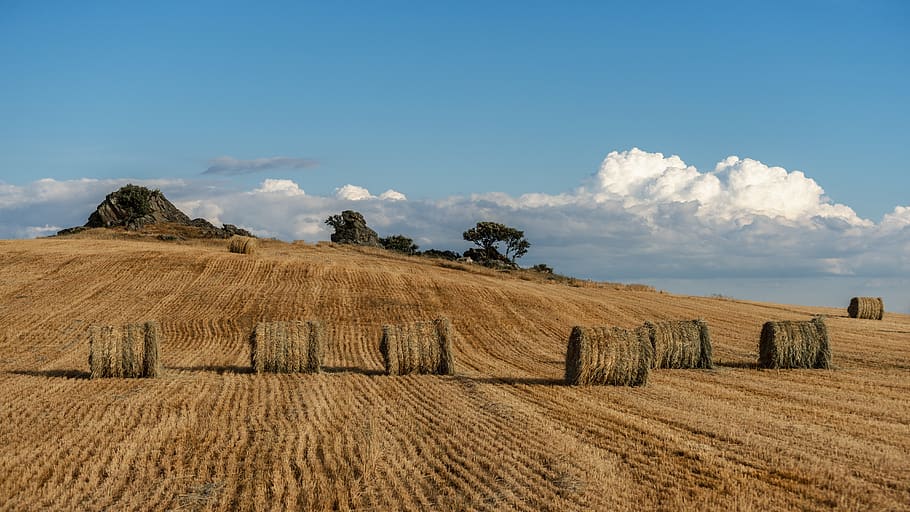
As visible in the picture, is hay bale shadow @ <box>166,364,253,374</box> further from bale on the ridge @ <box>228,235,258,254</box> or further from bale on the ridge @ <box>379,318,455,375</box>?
bale on the ridge @ <box>228,235,258,254</box>

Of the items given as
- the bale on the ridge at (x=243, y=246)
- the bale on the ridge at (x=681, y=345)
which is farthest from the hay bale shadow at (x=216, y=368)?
the bale on the ridge at (x=243, y=246)

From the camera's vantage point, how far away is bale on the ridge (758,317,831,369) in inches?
811

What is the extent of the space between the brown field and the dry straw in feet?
1.93

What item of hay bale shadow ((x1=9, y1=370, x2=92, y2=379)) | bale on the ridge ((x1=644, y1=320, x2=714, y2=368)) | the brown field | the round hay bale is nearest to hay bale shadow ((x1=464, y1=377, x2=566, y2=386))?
the brown field

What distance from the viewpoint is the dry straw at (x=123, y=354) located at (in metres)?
18.3

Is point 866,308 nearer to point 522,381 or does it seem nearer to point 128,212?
point 522,381

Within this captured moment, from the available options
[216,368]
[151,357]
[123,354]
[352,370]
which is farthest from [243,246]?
[151,357]

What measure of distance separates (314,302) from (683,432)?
74.1 feet

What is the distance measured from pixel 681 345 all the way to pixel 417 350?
21.2 ft

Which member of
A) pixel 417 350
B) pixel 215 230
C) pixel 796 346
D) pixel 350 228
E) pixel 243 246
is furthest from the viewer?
pixel 350 228

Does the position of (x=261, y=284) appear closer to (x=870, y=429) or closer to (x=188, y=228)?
(x=870, y=429)

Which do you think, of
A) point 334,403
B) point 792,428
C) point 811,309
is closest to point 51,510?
point 334,403

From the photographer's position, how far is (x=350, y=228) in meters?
80.1

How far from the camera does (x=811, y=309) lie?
4475cm
